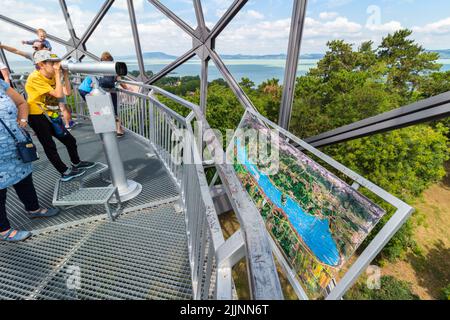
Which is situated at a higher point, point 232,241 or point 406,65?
Answer: point 406,65

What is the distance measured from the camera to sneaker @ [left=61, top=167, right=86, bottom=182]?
271cm

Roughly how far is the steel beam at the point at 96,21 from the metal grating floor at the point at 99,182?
7.40 metres

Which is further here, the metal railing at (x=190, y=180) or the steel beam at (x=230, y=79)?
the steel beam at (x=230, y=79)

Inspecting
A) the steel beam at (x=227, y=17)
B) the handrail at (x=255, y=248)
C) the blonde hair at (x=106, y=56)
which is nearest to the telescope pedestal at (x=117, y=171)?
the handrail at (x=255, y=248)

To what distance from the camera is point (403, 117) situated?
2678mm

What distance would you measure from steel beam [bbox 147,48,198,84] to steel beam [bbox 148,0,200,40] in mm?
514

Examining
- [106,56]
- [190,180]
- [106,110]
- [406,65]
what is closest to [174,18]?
[106,56]

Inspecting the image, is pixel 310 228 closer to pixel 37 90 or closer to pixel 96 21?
pixel 37 90

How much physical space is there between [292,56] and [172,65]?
5.23 metres

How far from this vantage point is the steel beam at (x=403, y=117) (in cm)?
228

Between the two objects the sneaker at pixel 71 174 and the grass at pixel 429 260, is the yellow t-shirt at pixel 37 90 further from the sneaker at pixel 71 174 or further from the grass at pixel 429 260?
the grass at pixel 429 260

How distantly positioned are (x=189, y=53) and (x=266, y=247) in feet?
25.8

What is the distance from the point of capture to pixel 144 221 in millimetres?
2445

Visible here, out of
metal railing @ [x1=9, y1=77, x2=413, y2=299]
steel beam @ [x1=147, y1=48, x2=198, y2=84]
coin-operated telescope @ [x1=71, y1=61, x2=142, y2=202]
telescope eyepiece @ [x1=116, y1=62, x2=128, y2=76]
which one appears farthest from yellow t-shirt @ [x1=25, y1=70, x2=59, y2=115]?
steel beam @ [x1=147, y1=48, x2=198, y2=84]
